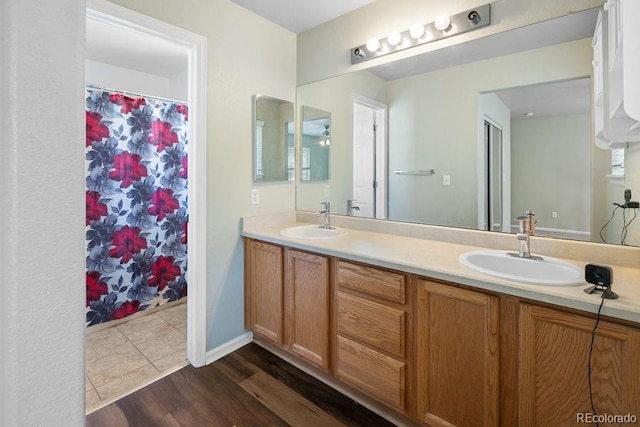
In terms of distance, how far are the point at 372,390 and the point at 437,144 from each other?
146 cm

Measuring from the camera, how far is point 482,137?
1.86 metres

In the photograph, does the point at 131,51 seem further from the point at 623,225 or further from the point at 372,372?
the point at 623,225

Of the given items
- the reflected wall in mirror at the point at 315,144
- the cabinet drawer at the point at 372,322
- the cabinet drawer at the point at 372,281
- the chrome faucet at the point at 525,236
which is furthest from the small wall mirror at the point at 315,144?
the chrome faucet at the point at 525,236

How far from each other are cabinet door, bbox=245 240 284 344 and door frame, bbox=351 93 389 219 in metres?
0.77

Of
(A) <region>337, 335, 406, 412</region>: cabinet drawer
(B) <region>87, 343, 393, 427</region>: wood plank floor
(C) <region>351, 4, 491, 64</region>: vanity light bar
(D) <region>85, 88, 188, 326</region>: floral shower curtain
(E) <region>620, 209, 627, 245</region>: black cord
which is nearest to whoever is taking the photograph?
(E) <region>620, 209, 627, 245</region>: black cord

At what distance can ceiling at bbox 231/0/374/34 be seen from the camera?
7.11ft

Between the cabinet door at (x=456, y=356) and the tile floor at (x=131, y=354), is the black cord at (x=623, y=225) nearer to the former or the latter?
the cabinet door at (x=456, y=356)

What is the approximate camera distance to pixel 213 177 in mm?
2117

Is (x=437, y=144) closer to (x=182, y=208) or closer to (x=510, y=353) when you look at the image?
(x=510, y=353)

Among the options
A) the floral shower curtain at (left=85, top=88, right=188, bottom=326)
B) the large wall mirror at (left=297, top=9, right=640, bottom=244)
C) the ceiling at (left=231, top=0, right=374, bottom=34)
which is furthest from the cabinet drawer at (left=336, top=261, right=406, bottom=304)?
the floral shower curtain at (left=85, top=88, right=188, bottom=326)

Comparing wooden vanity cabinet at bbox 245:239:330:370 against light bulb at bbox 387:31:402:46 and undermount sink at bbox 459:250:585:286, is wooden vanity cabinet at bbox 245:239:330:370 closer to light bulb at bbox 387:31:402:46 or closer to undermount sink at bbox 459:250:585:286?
undermount sink at bbox 459:250:585:286

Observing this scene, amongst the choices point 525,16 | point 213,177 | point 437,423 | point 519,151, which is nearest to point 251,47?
point 213,177

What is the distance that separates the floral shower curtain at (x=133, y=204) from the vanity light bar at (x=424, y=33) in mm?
1802

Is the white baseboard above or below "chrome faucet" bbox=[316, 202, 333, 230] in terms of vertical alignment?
→ below
